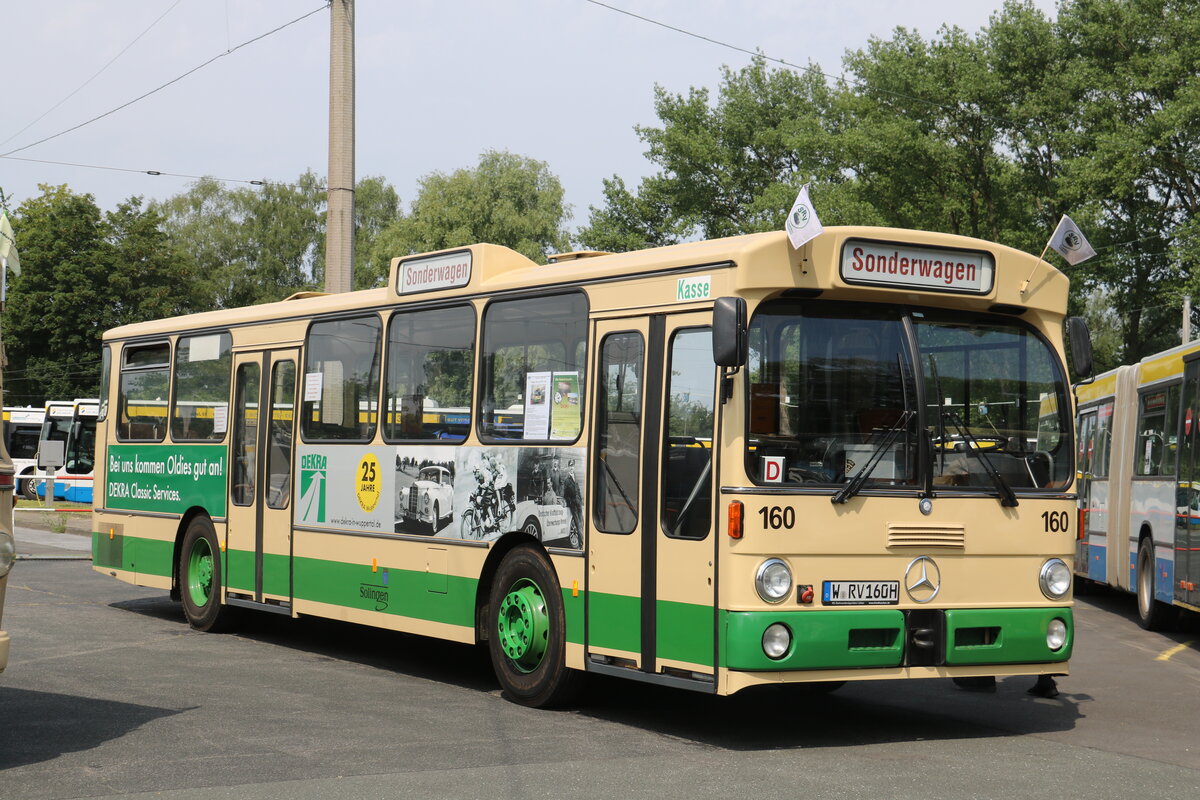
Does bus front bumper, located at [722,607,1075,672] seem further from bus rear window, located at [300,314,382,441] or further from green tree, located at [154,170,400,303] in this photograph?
green tree, located at [154,170,400,303]

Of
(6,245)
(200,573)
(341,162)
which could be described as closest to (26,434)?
(341,162)

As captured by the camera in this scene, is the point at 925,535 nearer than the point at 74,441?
Yes

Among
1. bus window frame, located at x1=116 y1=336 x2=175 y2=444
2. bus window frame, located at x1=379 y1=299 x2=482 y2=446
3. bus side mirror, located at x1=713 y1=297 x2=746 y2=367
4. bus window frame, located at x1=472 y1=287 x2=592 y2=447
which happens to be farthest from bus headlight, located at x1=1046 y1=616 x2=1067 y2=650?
bus window frame, located at x1=116 y1=336 x2=175 y2=444

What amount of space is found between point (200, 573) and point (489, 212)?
39.8 metres

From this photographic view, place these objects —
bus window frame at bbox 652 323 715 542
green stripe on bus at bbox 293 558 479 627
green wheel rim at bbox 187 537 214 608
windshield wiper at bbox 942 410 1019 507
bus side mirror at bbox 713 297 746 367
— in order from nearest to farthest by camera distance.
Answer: bus side mirror at bbox 713 297 746 367 → bus window frame at bbox 652 323 715 542 → windshield wiper at bbox 942 410 1019 507 → green stripe on bus at bbox 293 558 479 627 → green wheel rim at bbox 187 537 214 608

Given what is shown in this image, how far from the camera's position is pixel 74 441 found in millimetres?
45000

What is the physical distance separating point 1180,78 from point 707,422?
32615 mm

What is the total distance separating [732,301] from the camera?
845 cm

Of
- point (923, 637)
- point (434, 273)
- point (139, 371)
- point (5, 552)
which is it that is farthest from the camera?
point (139, 371)

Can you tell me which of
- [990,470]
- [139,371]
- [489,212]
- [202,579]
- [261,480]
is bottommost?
[202,579]

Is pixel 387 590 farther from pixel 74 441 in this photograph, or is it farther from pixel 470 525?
pixel 74 441

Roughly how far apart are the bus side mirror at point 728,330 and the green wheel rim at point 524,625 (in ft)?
8.61

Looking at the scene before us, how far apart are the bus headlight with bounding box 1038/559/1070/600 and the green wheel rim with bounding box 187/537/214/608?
8594 millimetres

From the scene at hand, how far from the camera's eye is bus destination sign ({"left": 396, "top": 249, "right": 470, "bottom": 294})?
11.6 meters
